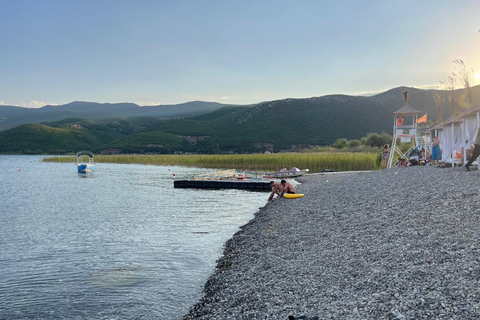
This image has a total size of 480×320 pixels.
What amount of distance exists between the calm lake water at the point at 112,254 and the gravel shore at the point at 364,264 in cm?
89

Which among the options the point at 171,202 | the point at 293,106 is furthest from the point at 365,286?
the point at 293,106

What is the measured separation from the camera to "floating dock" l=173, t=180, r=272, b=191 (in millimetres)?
29266

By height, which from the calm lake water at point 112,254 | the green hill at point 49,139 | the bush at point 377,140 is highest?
the green hill at point 49,139

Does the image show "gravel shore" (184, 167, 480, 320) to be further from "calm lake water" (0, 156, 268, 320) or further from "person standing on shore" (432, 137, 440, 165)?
"person standing on shore" (432, 137, 440, 165)

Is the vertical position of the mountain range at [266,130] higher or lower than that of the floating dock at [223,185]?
higher

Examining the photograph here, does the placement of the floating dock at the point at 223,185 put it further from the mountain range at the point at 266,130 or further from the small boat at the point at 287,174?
the mountain range at the point at 266,130

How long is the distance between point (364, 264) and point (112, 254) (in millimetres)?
7802

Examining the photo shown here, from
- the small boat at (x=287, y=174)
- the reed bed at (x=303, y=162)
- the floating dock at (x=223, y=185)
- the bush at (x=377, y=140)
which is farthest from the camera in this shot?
the bush at (x=377, y=140)

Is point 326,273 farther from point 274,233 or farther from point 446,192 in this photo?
point 446,192

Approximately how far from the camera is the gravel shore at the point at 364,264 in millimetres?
5426

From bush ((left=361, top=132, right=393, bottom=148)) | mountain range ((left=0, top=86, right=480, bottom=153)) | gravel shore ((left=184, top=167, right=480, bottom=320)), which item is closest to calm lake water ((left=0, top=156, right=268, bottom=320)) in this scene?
gravel shore ((left=184, top=167, right=480, bottom=320))

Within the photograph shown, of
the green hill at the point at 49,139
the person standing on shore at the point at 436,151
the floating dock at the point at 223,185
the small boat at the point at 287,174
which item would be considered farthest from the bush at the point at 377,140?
the green hill at the point at 49,139

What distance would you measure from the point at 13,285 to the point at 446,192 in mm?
12354

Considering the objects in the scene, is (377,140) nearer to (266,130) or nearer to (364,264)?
(266,130)
